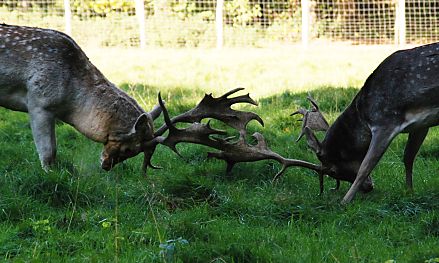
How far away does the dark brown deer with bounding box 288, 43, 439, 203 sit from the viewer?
715 centimetres

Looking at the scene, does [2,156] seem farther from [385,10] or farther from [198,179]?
[385,10]

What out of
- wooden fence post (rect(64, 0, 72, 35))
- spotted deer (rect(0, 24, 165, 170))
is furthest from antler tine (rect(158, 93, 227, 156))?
wooden fence post (rect(64, 0, 72, 35))

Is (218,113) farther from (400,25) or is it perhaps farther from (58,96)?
(400,25)

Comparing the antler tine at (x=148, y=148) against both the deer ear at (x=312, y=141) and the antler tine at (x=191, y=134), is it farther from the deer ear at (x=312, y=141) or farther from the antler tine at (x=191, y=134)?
the deer ear at (x=312, y=141)

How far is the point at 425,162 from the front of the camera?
346 inches

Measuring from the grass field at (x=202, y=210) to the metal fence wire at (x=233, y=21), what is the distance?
1085cm

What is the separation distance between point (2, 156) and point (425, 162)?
4.39 m

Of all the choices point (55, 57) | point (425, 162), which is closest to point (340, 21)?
point (425, 162)

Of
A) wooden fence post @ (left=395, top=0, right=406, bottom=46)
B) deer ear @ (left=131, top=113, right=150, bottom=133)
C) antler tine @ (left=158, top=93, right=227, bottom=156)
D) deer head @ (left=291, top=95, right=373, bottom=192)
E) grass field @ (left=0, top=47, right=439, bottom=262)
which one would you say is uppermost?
wooden fence post @ (left=395, top=0, right=406, bottom=46)

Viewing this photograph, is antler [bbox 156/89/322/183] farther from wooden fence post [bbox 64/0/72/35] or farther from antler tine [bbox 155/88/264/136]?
wooden fence post [bbox 64/0/72/35]

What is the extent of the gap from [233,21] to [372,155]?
15.1 meters

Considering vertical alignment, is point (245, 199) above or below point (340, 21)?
below

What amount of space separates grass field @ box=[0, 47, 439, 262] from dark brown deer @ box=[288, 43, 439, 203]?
10.5 inches

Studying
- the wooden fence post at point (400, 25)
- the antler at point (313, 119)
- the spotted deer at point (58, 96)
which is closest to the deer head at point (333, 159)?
the antler at point (313, 119)
